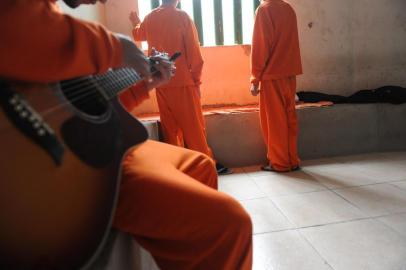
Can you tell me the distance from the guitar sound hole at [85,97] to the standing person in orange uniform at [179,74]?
5.99 feet

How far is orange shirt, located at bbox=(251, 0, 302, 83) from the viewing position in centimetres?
265

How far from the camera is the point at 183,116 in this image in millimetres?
2650

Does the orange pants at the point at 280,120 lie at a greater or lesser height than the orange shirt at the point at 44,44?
lesser

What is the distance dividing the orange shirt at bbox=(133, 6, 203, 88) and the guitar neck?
162 cm

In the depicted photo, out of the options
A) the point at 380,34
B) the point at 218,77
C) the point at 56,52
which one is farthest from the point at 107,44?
the point at 380,34

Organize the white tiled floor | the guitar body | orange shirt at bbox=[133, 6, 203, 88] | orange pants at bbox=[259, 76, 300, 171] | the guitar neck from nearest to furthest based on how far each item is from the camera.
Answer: the guitar body → the guitar neck → the white tiled floor → orange shirt at bbox=[133, 6, 203, 88] → orange pants at bbox=[259, 76, 300, 171]

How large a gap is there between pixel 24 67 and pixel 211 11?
3.33m

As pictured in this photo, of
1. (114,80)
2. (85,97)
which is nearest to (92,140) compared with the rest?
(85,97)

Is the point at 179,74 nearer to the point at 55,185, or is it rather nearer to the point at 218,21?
the point at 218,21

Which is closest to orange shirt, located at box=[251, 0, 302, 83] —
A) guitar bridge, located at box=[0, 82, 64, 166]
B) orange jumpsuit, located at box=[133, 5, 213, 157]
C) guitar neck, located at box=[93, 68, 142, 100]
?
orange jumpsuit, located at box=[133, 5, 213, 157]

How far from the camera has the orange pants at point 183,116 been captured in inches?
104

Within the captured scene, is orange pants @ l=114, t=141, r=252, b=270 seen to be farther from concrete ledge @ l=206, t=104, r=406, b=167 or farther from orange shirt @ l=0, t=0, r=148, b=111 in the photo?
concrete ledge @ l=206, t=104, r=406, b=167

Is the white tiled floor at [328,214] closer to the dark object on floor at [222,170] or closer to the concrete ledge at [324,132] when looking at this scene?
the dark object on floor at [222,170]

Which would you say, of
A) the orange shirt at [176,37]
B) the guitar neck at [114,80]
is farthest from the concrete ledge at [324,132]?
the guitar neck at [114,80]
